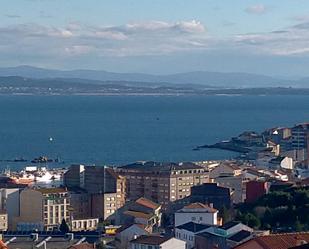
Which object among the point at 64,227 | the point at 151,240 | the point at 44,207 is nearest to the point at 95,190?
the point at 44,207

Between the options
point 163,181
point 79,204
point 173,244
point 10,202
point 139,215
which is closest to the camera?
point 173,244

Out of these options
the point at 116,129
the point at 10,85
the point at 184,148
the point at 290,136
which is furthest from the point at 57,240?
the point at 10,85

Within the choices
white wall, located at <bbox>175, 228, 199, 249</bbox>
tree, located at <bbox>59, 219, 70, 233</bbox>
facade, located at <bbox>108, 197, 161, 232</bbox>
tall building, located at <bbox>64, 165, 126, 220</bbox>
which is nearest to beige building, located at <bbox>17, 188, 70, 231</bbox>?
tall building, located at <bbox>64, 165, 126, 220</bbox>

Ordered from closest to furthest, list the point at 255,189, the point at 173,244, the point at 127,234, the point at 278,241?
1. the point at 278,241
2. the point at 173,244
3. the point at 127,234
4. the point at 255,189

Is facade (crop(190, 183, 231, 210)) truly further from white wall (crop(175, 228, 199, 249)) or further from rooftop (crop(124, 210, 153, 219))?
white wall (crop(175, 228, 199, 249))

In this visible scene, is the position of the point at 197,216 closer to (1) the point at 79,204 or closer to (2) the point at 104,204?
(2) the point at 104,204

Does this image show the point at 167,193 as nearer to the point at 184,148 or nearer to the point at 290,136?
the point at 290,136
